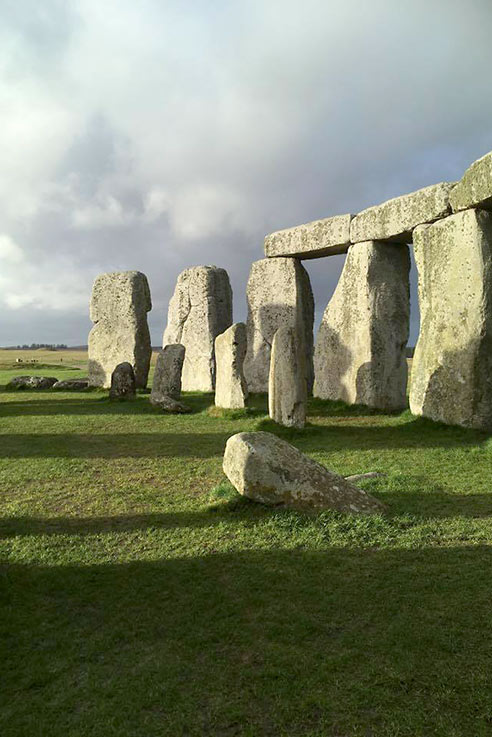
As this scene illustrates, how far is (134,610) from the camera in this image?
382 cm

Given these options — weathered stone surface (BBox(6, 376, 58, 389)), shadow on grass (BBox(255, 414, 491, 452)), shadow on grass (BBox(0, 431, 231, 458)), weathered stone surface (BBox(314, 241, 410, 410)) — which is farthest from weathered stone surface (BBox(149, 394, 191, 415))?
weathered stone surface (BBox(6, 376, 58, 389))

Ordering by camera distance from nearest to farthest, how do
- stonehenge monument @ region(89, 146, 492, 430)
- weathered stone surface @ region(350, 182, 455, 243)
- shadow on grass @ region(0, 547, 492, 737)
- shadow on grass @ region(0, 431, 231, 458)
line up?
shadow on grass @ region(0, 547, 492, 737) → shadow on grass @ region(0, 431, 231, 458) → stonehenge monument @ region(89, 146, 492, 430) → weathered stone surface @ region(350, 182, 455, 243)

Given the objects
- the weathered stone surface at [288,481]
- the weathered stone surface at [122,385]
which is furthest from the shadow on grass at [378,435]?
the weathered stone surface at [122,385]

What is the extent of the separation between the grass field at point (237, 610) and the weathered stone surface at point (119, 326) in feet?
35.6

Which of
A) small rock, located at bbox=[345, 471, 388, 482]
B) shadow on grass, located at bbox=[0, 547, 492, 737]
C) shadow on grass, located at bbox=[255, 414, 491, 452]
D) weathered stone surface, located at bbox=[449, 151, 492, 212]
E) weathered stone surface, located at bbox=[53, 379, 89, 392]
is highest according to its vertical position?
weathered stone surface, located at bbox=[449, 151, 492, 212]

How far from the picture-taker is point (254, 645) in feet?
11.0

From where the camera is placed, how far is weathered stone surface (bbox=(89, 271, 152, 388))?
18.1 meters

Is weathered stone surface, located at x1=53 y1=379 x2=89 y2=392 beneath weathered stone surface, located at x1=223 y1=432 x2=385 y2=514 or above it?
above

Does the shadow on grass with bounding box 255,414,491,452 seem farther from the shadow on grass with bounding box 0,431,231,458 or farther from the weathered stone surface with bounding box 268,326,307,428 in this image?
the shadow on grass with bounding box 0,431,231,458

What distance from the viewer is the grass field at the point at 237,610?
2.80 meters

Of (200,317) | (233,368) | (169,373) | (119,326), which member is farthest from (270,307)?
(119,326)

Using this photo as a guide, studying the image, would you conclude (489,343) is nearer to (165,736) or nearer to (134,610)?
(134,610)

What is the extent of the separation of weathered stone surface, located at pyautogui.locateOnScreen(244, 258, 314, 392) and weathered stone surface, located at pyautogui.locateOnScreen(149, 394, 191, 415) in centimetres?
317

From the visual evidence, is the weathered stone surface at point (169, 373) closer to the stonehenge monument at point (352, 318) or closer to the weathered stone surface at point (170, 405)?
the stonehenge monument at point (352, 318)
